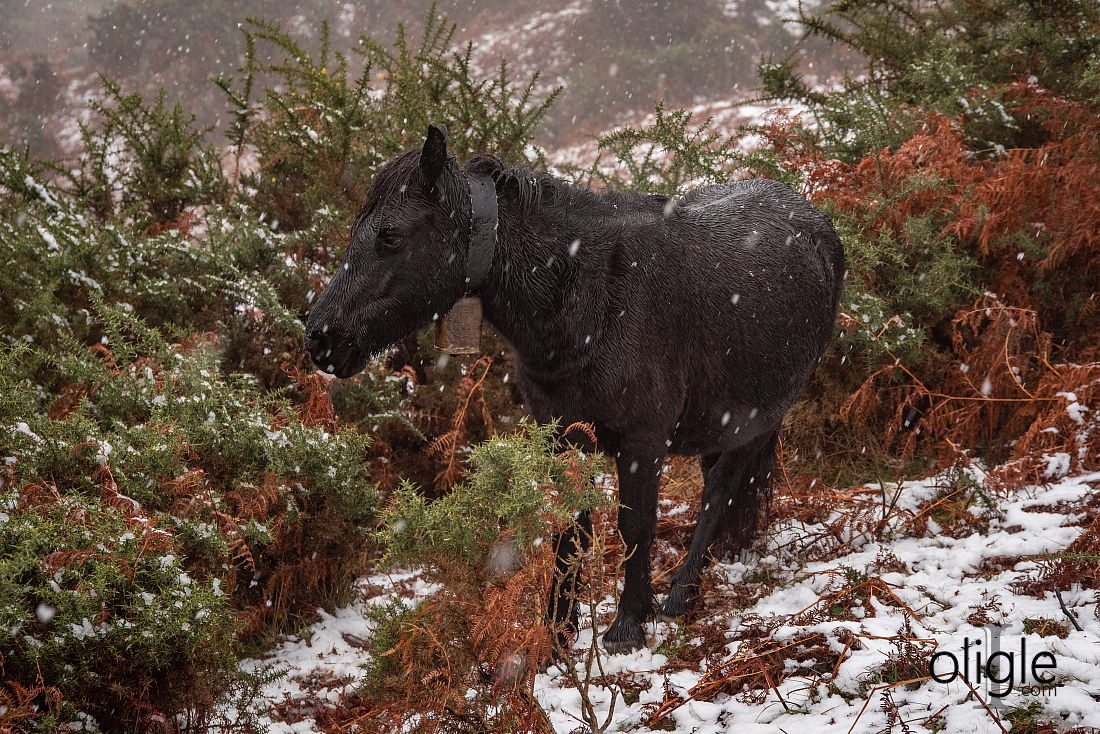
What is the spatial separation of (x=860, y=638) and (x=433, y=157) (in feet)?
7.65

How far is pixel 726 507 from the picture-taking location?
4.00 m

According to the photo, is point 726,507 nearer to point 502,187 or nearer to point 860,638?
point 860,638

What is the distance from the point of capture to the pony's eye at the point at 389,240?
108 inches

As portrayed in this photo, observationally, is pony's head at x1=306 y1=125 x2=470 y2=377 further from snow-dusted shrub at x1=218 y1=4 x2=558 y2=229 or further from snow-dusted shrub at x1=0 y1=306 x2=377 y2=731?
snow-dusted shrub at x1=218 y1=4 x2=558 y2=229

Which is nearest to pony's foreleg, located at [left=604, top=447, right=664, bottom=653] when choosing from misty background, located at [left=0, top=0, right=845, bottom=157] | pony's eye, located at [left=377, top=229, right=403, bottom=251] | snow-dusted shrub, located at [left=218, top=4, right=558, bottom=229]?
pony's eye, located at [left=377, top=229, right=403, bottom=251]

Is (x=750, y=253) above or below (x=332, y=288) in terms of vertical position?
below

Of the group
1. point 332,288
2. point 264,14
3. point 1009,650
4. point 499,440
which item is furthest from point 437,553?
point 264,14

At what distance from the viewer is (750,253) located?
362 centimetres

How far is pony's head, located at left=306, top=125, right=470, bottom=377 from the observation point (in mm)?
2688

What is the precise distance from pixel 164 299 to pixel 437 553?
12.0 ft

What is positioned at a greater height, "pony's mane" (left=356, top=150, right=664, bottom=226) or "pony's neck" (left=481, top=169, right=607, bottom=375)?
"pony's mane" (left=356, top=150, right=664, bottom=226)

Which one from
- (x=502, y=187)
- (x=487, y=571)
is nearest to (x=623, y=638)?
(x=487, y=571)

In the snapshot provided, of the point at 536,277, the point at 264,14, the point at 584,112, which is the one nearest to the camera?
the point at 536,277

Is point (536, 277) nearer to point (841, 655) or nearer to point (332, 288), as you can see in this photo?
point (332, 288)
